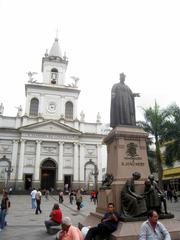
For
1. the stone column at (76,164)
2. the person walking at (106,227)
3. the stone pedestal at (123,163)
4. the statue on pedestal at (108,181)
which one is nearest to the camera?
the person walking at (106,227)

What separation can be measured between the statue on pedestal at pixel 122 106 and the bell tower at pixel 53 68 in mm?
36590

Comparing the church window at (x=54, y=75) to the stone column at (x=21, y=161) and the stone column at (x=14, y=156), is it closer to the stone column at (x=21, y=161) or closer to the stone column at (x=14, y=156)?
the stone column at (x=21, y=161)

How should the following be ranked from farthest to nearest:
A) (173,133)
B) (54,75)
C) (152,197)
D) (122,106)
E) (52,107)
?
(54,75) < (52,107) < (173,133) < (122,106) < (152,197)

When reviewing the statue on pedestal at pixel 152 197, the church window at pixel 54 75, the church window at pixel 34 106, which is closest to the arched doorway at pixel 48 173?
the church window at pixel 34 106

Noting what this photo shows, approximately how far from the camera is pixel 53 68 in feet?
148

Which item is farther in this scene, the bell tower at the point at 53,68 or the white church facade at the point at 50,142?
the bell tower at the point at 53,68

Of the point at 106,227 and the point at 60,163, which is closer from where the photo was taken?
the point at 106,227

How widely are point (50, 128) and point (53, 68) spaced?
1335cm

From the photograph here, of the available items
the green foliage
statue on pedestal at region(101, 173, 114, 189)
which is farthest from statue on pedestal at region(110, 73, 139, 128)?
the green foliage

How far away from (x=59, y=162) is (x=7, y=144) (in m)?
8.90

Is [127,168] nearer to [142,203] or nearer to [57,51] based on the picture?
[142,203]

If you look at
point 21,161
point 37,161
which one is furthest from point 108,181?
point 21,161

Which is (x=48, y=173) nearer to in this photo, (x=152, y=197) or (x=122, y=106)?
(x=122, y=106)

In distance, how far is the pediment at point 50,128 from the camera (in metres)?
37.4
